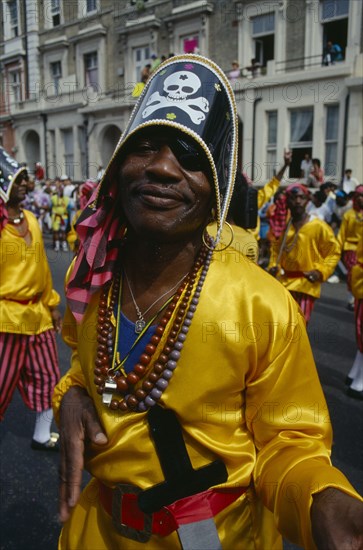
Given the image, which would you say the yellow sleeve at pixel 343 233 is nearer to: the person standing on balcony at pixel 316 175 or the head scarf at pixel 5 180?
the head scarf at pixel 5 180

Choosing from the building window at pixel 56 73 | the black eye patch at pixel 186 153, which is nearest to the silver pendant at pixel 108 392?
the black eye patch at pixel 186 153

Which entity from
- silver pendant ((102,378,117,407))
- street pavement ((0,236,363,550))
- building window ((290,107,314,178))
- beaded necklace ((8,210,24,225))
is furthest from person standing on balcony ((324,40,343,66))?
silver pendant ((102,378,117,407))

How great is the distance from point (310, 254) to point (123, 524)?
410 centimetres

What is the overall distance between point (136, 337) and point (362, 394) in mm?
3831

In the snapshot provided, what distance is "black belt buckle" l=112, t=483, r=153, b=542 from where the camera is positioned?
1451mm

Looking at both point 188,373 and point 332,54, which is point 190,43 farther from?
point 188,373

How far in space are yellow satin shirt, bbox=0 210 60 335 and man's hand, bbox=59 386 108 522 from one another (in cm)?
198

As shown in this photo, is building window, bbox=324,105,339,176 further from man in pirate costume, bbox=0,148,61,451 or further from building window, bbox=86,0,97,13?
man in pirate costume, bbox=0,148,61,451

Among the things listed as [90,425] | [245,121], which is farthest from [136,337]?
[245,121]

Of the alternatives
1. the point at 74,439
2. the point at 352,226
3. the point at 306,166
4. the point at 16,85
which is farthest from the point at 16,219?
the point at 16,85

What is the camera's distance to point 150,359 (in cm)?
150

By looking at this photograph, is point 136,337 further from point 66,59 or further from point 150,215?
point 66,59

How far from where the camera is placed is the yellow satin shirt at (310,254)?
512cm

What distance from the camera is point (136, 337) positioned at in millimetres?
1558
